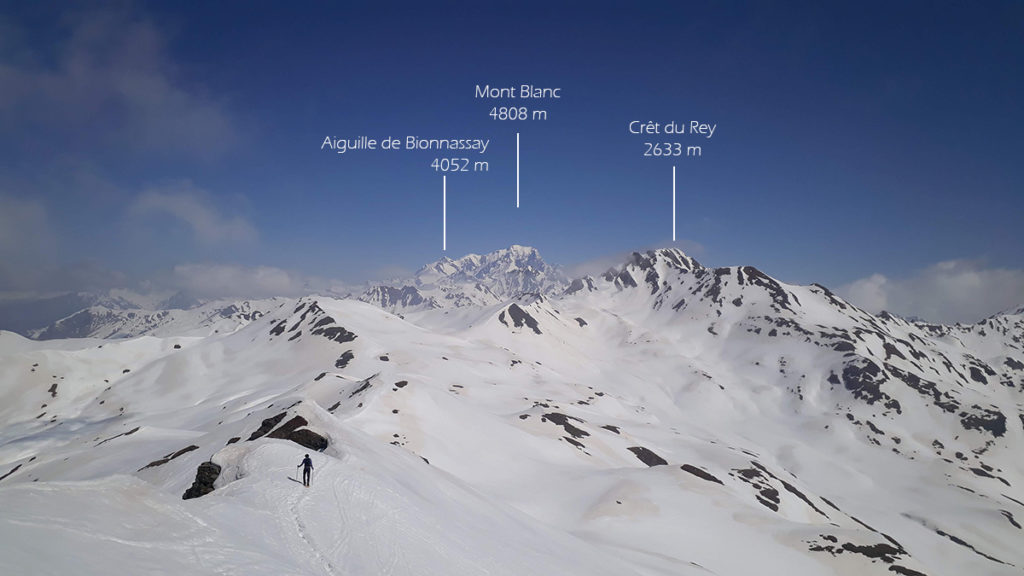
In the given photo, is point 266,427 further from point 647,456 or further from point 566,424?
point 647,456

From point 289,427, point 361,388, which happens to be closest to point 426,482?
point 289,427

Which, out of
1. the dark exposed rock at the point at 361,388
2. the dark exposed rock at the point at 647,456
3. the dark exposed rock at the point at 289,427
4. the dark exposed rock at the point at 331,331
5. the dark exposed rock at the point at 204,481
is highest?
the dark exposed rock at the point at 204,481

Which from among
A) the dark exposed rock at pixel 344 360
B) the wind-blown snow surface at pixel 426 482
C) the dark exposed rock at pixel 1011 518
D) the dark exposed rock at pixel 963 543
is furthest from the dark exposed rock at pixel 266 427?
the dark exposed rock at pixel 1011 518

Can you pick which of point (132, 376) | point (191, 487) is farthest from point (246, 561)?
point (132, 376)

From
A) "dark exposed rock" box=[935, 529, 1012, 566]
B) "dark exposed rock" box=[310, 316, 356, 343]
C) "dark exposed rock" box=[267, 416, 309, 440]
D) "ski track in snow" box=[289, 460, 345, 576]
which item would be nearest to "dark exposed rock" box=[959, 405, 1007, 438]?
"dark exposed rock" box=[935, 529, 1012, 566]

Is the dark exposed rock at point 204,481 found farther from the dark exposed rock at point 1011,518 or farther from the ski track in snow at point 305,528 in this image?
the dark exposed rock at point 1011,518

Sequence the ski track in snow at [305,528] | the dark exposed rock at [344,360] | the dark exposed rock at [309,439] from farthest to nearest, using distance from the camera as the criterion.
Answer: the dark exposed rock at [344,360] < the dark exposed rock at [309,439] < the ski track in snow at [305,528]

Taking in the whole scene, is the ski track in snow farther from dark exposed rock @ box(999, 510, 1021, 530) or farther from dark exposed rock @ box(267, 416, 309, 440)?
dark exposed rock @ box(999, 510, 1021, 530)

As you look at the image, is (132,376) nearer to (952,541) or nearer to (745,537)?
(745,537)
